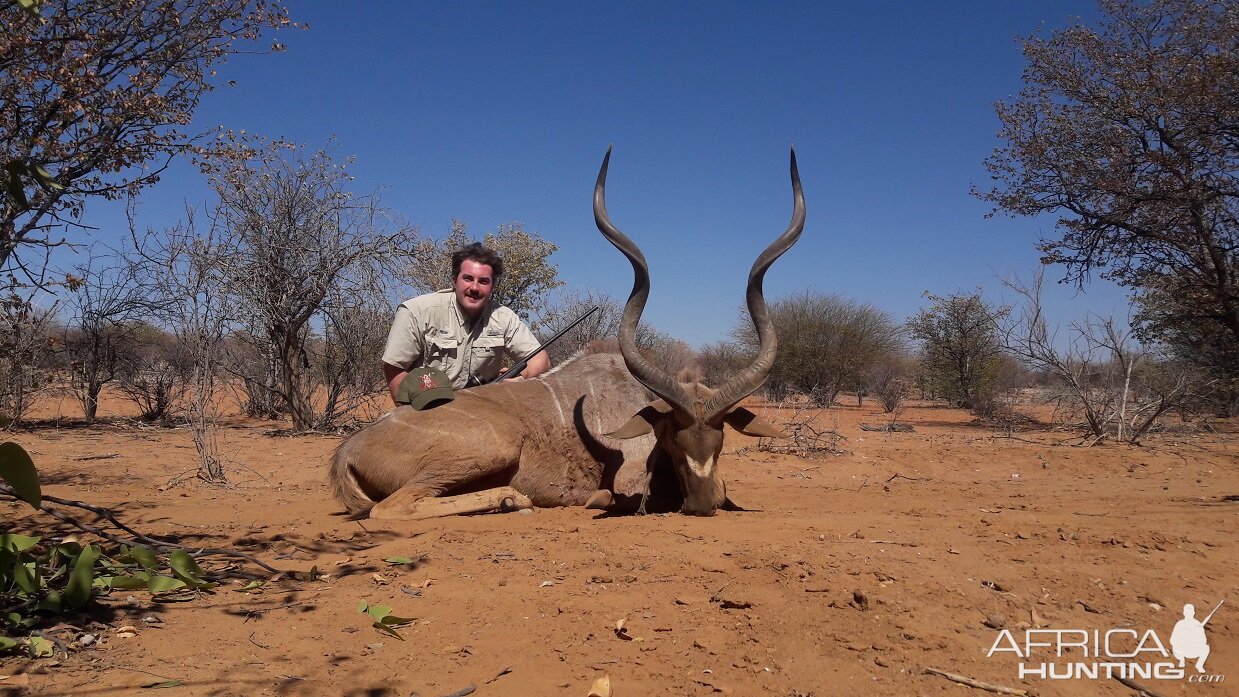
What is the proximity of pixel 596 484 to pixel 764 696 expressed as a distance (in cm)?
354

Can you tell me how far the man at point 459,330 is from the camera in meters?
5.86

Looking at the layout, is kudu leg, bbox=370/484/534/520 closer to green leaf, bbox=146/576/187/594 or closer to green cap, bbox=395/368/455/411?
green cap, bbox=395/368/455/411

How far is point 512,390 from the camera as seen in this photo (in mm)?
5844

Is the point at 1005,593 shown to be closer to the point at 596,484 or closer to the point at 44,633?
the point at 596,484

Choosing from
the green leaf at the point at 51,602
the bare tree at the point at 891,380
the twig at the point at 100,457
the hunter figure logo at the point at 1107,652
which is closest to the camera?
the hunter figure logo at the point at 1107,652

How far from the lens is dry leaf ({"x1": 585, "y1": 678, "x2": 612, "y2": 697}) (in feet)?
7.32

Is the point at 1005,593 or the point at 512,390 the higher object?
the point at 512,390

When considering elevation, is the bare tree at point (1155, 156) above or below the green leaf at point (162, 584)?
above

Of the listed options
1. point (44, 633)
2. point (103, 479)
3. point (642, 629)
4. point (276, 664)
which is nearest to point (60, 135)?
point (103, 479)

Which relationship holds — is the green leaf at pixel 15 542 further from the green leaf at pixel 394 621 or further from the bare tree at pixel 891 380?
the bare tree at pixel 891 380

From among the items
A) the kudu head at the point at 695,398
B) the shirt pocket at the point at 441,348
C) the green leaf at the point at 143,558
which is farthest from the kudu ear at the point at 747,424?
the green leaf at the point at 143,558

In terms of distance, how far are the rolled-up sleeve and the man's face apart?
433mm

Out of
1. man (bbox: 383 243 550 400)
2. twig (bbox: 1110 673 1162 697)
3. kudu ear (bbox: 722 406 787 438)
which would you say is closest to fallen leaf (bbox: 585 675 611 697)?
twig (bbox: 1110 673 1162 697)

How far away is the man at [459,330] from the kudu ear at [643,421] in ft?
4.79
